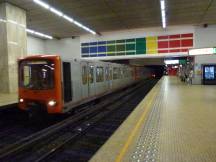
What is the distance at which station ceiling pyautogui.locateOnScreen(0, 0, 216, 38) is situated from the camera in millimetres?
13578

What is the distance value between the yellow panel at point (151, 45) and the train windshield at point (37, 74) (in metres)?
16.4

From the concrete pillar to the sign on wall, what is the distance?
1162 centimetres

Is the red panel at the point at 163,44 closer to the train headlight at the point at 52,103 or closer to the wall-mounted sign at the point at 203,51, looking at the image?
the wall-mounted sign at the point at 203,51

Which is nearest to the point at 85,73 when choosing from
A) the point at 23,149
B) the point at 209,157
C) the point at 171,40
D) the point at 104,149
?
the point at 23,149

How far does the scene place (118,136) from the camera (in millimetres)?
4863

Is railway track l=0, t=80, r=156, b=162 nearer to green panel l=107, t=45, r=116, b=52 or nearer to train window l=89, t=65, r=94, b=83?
train window l=89, t=65, r=94, b=83

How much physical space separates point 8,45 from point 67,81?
6.98 m

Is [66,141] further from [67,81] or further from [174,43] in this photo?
[174,43]

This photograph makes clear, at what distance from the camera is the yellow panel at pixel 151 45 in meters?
22.4

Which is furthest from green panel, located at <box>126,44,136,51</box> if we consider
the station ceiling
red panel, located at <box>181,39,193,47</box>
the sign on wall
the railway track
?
the railway track

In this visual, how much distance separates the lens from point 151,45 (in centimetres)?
2250

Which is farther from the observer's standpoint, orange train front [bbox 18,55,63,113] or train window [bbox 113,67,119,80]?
train window [bbox 113,67,119,80]

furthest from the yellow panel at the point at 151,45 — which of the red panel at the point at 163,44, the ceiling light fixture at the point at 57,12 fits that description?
the ceiling light fixture at the point at 57,12

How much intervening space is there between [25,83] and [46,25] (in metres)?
12.0
